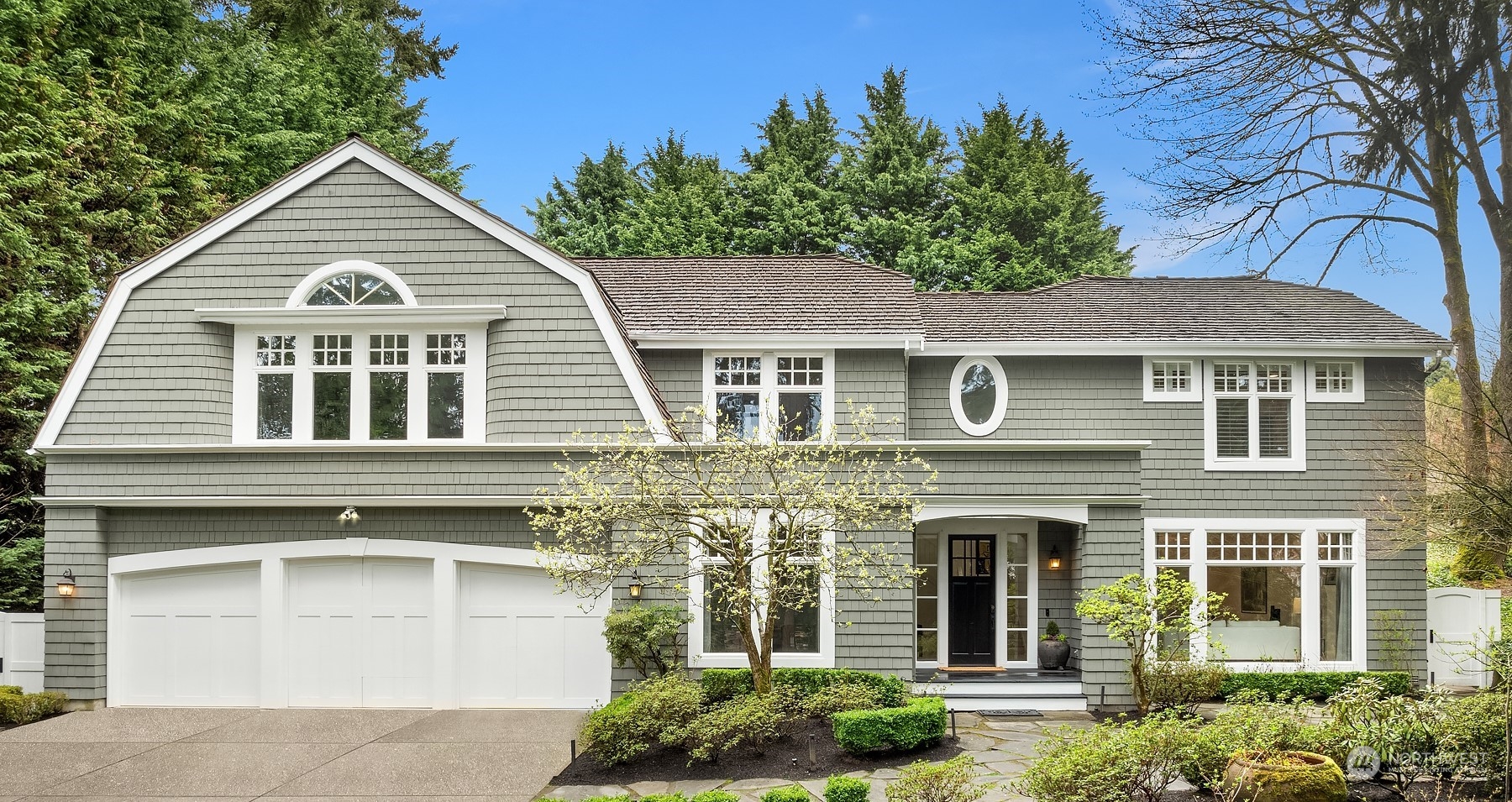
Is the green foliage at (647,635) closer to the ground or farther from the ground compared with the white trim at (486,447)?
closer to the ground

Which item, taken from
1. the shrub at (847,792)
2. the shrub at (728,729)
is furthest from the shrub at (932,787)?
the shrub at (728,729)

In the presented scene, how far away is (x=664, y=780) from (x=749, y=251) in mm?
19572

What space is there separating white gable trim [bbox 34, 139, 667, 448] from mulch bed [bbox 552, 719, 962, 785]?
440 centimetres

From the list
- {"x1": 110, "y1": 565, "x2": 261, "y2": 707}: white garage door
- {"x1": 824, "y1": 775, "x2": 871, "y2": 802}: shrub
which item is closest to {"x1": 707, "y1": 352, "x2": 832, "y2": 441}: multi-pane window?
{"x1": 824, "y1": 775, "x2": 871, "y2": 802}: shrub

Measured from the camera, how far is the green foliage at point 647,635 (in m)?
11.0

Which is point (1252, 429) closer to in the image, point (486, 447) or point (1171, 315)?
point (1171, 315)

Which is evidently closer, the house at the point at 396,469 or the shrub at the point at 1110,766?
the shrub at the point at 1110,766

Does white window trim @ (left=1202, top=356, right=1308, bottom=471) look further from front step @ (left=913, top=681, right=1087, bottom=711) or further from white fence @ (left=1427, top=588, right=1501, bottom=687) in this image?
front step @ (left=913, top=681, right=1087, bottom=711)

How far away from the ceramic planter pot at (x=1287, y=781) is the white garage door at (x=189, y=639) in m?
11.4

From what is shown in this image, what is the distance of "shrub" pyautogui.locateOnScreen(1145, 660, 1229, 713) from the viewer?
11766 millimetres

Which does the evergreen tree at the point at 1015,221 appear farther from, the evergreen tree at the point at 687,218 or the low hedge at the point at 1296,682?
the low hedge at the point at 1296,682

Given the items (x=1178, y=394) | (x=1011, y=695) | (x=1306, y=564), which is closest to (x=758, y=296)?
(x=1178, y=394)

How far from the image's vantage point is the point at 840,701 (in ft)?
33.9

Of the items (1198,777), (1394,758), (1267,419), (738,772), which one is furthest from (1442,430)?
(738,772)
